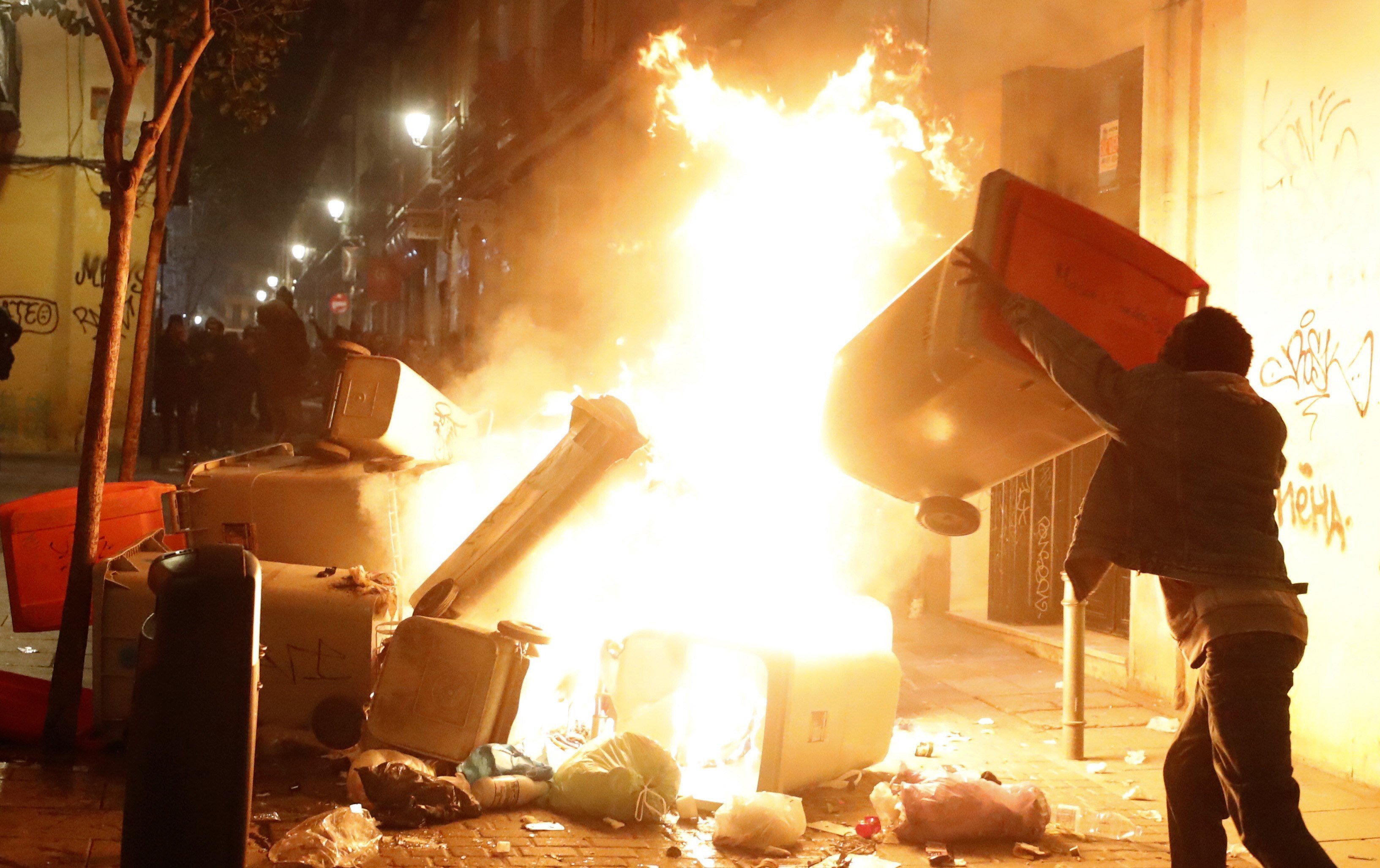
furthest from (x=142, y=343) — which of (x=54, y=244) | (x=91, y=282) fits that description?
(x=54, y=244)

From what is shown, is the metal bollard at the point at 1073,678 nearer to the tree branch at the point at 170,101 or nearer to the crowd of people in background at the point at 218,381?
the tree branch at the point at 170,101

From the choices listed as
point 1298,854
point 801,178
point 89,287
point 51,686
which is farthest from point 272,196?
point 1298,854

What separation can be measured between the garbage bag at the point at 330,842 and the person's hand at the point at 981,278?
283 cm

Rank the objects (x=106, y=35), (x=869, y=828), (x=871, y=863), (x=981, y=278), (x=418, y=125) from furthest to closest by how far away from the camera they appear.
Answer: (x=418, y=125)
(x=106, y=35)
(x=869, y=828)
(x=871, y=863)
(x=981, y=278)

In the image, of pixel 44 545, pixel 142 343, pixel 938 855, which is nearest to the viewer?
pixel 938 855

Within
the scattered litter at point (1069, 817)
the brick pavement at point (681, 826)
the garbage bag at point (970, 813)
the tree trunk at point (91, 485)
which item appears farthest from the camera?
the tree trunk at point (91, 485)

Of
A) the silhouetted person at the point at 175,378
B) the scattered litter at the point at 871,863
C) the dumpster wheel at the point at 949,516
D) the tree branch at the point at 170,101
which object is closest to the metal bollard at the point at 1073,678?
the dumpster wheel at the point at 949,516

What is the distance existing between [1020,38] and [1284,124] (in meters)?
3.39

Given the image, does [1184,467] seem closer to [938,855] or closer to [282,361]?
[938,855]

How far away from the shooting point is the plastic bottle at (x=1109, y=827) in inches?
200

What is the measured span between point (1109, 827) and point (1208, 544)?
6.82 feet

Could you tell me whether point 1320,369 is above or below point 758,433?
above

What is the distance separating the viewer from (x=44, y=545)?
6422mm

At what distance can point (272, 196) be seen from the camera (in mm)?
45688
